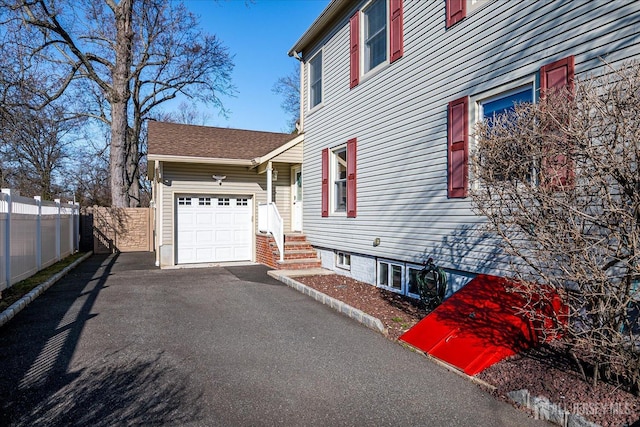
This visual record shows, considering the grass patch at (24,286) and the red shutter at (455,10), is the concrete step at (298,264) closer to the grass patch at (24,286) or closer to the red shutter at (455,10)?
the grass patch at (24,286)

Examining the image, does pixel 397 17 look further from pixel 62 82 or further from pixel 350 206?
pixel 62 82

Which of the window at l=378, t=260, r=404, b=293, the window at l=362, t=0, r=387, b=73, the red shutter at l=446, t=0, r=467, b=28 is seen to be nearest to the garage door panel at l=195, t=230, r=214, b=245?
the window at l=378, t=260, r=404, b=293

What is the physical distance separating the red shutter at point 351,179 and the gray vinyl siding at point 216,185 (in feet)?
13.3

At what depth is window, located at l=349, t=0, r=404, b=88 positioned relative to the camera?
299 inches

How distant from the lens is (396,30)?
758 cm

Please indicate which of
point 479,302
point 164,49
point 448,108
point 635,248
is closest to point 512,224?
point 635,248

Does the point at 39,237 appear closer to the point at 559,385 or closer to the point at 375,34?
the point at 375,34

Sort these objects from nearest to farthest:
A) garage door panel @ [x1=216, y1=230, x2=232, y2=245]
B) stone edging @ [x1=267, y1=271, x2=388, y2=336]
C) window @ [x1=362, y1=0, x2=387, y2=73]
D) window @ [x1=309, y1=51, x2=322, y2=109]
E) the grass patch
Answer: stone edging @ [x1=267, y1=271, x2=388, y2=336]
the grass patch
window @ [x1=362, y1=0, x2=387, y2=73]
window @ [x1=309, y1=51, x2=322, y2=109]
garage door panel @ [x1=216, y1=230, x2=232, y2=245]

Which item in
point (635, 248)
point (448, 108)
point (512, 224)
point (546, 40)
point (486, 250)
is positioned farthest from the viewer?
point (448, 108)

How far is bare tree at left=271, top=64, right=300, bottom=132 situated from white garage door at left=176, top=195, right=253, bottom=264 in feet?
64.3

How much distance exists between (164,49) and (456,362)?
2145 cm

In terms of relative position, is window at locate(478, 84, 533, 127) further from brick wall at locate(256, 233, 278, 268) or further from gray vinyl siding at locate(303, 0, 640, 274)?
brick wall at locate(256, 233, 278, 268)

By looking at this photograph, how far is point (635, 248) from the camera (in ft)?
9.26

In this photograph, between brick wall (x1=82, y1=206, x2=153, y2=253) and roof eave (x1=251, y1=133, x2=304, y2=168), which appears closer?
roof eave (x1=251, y1=133, x2=304, y2=168)
